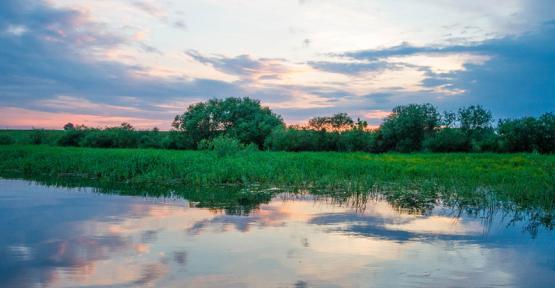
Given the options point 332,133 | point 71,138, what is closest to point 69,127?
point 71,138

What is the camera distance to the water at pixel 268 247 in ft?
23.3

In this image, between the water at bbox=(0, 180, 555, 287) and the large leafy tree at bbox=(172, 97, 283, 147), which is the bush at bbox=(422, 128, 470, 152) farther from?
the water at bbox=(0, 180, 555, 287)

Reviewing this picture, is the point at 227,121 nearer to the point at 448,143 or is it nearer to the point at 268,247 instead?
the point at 448,143

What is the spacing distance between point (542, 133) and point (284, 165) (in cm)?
2964

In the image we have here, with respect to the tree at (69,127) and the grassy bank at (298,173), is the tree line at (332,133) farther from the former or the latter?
the grassy bank at (298,173)

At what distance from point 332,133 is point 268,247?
42571mm

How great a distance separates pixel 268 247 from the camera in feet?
29.6

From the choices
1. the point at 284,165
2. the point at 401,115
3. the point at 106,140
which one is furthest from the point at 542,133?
the point at 106,140

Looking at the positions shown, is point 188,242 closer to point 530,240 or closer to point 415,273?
point 415,273

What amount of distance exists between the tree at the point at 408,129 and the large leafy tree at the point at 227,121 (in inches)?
544

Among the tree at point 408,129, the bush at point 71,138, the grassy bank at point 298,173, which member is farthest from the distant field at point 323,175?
the bush at point 71,138

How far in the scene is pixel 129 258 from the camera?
8078mm

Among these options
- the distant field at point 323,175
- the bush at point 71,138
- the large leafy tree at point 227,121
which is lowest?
the distant field at point 323,175

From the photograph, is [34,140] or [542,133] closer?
[542,133]
